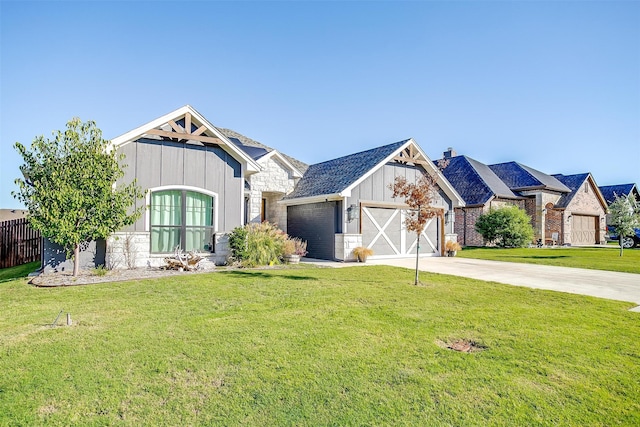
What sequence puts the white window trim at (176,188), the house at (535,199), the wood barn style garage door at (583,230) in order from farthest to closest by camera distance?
the wood barn style garage door at (583,230), the house at (535,199), the white window trim at (176,188)

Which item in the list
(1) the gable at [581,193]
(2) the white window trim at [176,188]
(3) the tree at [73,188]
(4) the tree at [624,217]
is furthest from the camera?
(1) the gable at [581,193]

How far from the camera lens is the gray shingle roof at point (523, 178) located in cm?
2866

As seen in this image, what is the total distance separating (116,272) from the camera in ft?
33.8

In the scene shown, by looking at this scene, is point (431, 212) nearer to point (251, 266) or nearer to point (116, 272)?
point (251, 266)

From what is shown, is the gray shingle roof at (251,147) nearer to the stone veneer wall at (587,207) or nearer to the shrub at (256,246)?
the shrub at (256,246)

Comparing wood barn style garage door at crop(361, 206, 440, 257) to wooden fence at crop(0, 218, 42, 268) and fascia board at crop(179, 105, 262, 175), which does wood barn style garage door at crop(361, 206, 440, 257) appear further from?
wooden fence at crop(0, 218, 42, 268)

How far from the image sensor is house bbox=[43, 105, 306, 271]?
10992 mm

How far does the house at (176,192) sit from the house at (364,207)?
381 centimetres

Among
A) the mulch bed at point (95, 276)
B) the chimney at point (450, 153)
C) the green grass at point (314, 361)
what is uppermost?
the chimney at point (450, 153)

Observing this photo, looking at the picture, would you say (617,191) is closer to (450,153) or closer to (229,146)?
(450,153)

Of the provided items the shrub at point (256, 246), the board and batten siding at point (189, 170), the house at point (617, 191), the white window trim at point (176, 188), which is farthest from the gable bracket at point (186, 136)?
the house at point (617, 191)

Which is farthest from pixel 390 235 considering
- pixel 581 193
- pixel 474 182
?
pixel 581 193

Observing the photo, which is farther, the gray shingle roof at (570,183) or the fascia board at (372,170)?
the gray shingle roof at (570,183)

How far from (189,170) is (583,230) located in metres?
33.7
